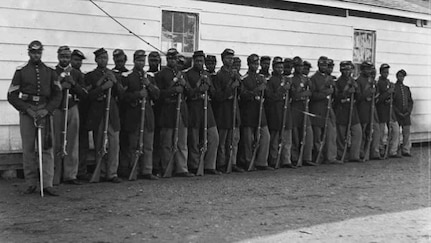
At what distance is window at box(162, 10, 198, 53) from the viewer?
1065cm

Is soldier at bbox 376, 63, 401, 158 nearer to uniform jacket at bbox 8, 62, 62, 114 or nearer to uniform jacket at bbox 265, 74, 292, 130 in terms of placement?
uniform jacket at bbox 265, 74, 292, 130

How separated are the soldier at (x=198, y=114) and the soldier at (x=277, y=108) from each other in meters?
1.28

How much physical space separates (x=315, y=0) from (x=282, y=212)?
661 centimetres

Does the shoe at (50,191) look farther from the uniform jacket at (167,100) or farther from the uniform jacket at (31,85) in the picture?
the uniform jacket at (167,100)

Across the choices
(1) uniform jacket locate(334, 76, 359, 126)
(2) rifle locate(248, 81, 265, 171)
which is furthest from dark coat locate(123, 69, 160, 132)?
(1) uniform jacket locate(334, 76, 359, 126)

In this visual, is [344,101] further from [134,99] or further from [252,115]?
[134,99]

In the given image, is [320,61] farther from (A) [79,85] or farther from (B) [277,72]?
(A) [79,85]

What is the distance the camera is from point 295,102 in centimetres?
1102

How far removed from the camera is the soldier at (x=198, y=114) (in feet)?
31.3

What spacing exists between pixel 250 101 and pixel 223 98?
0.64 metres

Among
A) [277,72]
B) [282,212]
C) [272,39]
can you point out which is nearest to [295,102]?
[277,72]

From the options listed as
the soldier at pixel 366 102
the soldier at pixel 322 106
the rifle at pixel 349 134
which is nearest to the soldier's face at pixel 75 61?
the soldier at pixel 322 106

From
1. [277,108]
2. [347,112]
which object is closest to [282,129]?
[277,108]

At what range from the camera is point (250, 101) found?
10281 millimetres
